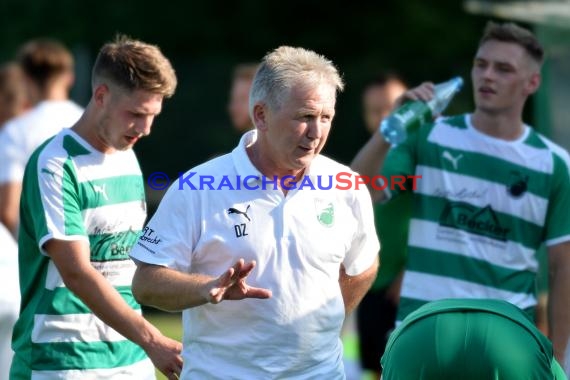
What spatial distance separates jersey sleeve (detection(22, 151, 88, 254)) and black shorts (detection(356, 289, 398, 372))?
3.19 meters

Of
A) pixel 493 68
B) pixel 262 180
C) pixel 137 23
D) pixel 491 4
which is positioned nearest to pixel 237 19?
pixel 137 23

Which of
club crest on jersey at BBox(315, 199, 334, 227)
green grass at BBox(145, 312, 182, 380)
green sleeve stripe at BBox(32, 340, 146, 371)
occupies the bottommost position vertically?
green grass at BBox(145, 312, 182, 380)

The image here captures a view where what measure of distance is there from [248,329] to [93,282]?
756mm

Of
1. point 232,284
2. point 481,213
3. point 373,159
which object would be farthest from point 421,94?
point 232,284

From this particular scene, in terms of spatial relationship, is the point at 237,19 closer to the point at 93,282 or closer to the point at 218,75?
the point at 218,75

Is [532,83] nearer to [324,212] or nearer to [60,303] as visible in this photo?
[324,212]

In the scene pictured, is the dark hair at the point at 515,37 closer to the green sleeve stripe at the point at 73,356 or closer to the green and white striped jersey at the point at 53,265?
the green and white striped jersey at the point at 53,265

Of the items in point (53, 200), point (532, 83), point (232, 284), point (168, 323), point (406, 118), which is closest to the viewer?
point (232, 284)

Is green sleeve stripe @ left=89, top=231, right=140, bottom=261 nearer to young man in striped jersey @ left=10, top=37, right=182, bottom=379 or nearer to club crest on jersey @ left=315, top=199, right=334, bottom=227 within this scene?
young man in striped jersey @ left=10, top=37, right=182, bottom=379

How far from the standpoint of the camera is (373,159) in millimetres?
5688

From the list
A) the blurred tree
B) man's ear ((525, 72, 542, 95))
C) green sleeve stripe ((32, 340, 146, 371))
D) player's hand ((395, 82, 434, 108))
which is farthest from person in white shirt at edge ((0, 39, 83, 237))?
the blurred tree

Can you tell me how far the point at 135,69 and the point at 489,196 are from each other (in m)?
1.77

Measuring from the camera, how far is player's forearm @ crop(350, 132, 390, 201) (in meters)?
5.68

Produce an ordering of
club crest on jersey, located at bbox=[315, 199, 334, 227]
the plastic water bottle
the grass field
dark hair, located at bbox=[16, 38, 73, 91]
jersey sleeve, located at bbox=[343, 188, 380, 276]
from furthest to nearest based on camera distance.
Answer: the grass field → dark hair, located at bbox=[16, 38, 73, 91] → the plastic water bottle → jersey sleeve, located at bbox=[343, 188, 380, 276] → club crest on jersey, located at bbox=[315, 199, 334, 227]
